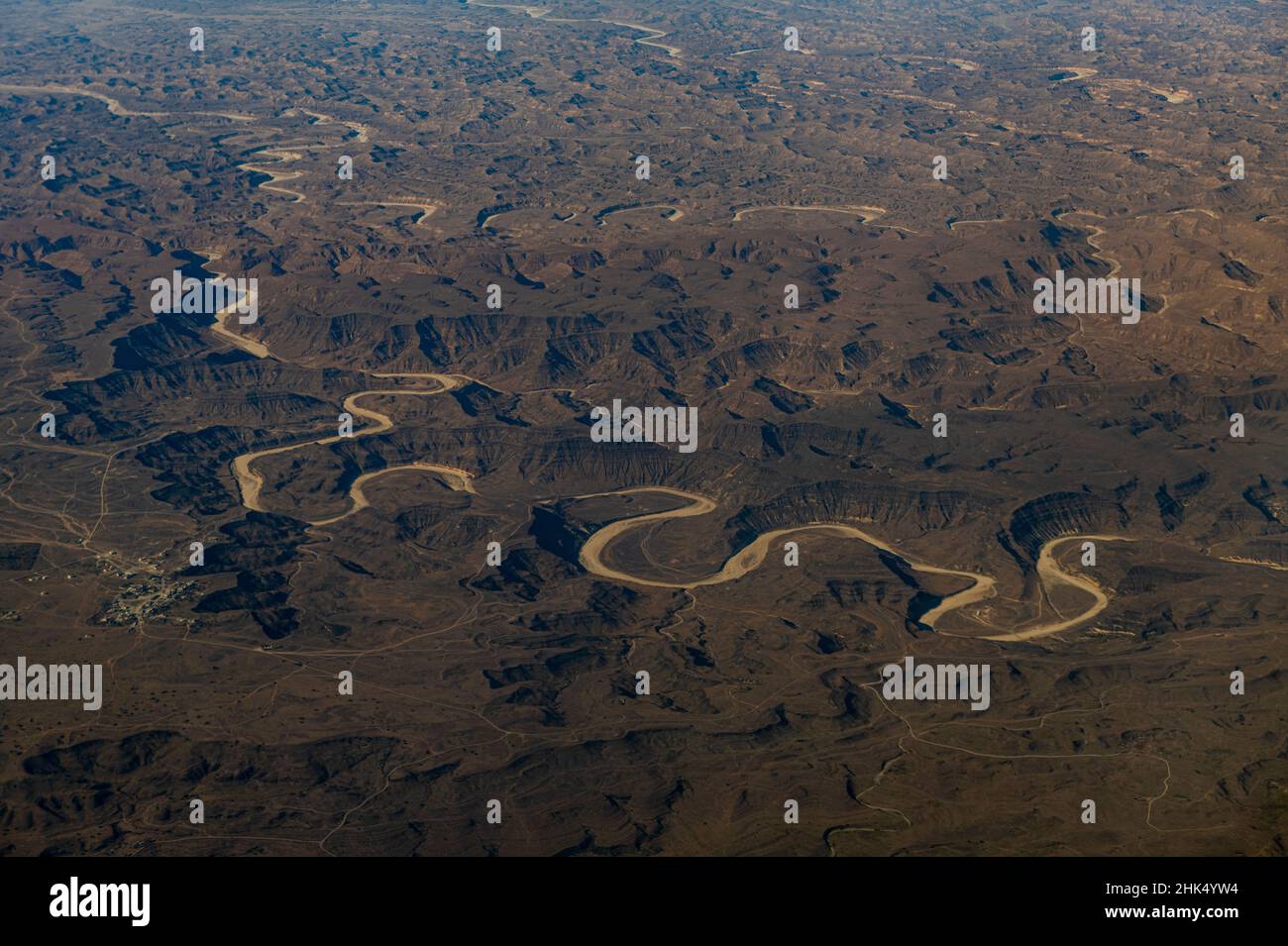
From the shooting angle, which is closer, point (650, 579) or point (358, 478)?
point (650, 579)

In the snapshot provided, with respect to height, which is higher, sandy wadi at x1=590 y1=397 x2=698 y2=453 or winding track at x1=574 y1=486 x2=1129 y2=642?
sandy wadi at x1=590 y1=397 x2=698 y2=453

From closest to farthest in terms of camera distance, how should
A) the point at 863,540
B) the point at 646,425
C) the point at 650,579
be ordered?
1. the point at 650,579
2. the point at 863,540
3. the point at 646,425

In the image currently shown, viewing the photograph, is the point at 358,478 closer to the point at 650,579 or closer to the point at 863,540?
the point at 650,579

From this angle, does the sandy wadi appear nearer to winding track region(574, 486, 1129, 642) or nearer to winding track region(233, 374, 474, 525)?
winding track region(574, 486, 1129, 642)

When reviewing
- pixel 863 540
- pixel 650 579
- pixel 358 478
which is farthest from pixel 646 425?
pixel 650 579

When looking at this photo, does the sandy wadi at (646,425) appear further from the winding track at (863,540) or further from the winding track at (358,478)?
the winding track at (358,478)

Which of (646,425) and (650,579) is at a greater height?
(646,425)

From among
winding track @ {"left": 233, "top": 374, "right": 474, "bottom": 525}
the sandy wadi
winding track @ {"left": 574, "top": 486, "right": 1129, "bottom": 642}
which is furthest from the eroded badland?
the sandy wadi

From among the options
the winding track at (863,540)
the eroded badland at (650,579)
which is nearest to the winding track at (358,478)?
the eroded badland at (650,579)

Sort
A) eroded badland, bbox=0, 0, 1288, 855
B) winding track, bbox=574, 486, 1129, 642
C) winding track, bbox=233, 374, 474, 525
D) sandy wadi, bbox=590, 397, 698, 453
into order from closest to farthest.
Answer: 1. eroded badland, bbox=0, 0, 1288, 855
2. winding track, bbox=574, 486, 1129, 642
3. winding track, bbox=233, 374, 474, 525
4. sandy wadi, bbox=590, 397, 698, 453

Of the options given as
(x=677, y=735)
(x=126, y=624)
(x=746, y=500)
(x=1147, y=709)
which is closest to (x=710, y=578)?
(x=746, y=500)

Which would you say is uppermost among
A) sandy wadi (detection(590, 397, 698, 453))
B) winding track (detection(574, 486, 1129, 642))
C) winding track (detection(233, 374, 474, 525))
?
sandy wadi (detection(590, 397, 698, 453))
